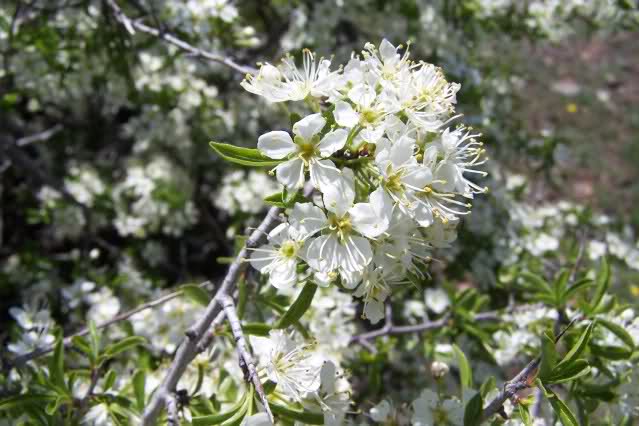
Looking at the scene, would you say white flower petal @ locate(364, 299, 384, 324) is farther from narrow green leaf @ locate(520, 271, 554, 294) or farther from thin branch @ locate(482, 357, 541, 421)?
narrow green leaf @ locate(520, 271, 554, 294)

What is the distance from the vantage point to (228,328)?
1723 mm

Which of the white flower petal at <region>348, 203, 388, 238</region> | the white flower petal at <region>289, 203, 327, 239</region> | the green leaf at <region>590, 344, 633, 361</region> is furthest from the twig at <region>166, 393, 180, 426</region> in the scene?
the green leaf at <region>590, 344, 633, 361</region>

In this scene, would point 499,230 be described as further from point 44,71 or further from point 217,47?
point 44,71

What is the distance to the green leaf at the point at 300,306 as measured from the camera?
1.54m

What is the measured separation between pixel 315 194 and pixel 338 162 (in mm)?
315

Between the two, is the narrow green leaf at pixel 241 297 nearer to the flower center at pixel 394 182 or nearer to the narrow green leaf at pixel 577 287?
the flower center at pixel 394 182

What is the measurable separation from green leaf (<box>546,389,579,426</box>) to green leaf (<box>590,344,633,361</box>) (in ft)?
1.93

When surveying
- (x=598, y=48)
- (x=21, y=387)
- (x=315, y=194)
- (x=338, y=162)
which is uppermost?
(x=338, y=162)

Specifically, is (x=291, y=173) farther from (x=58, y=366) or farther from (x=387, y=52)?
(x=58, y=366)

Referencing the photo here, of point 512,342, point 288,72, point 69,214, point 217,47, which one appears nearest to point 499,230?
point 512,342

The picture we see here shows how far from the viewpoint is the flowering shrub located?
145 cm

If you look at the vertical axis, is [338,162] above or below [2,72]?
above

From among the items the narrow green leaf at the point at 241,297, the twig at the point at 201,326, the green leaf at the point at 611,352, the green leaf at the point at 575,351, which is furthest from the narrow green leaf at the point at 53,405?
the green leaf at the point at 611,352

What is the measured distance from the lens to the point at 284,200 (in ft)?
4.60
